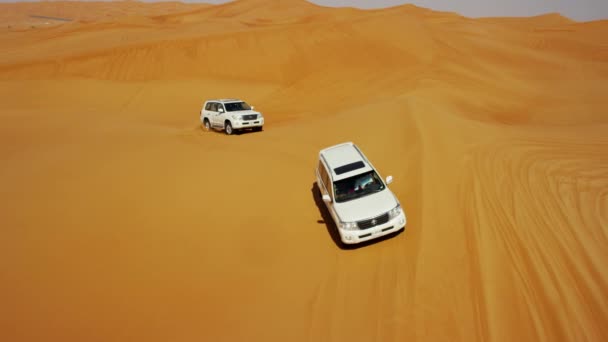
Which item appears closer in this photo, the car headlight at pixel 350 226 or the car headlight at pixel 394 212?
the car headlight at pixel 350 226

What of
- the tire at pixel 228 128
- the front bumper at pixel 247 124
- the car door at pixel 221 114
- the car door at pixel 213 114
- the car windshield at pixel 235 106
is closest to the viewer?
the front bumper at pixel 247 124

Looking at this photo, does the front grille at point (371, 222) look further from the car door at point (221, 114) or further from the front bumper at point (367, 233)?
the car door at point (221, 114)

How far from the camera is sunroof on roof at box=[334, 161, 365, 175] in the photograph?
28.1 feet

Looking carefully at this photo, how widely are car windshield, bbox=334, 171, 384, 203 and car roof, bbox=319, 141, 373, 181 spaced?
4.6 inches

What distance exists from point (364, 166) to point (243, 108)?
10.7 meters

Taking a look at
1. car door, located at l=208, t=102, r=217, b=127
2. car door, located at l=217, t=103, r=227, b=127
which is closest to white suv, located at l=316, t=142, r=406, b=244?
car door, located at l=217, t=103, r=227, b=127

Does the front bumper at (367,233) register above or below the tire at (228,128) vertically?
above

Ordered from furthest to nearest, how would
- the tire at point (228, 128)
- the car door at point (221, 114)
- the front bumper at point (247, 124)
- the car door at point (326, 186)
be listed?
the car door at point (221, 114), the tire at point (228, 128), the front bumper at point (247, 124), the car door at point (326, 186)

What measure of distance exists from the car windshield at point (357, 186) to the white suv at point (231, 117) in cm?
941

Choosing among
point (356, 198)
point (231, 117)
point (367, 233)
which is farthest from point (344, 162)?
point (231, 117)

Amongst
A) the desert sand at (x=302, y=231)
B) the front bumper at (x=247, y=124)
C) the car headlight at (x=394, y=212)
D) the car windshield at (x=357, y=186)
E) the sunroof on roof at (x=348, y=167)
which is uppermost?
the sunroof on roof at (x=348, y=167)

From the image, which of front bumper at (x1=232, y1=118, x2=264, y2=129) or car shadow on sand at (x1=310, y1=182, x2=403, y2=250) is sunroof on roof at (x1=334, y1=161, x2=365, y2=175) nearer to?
car shadow on sand at (x1=310, y1=182, x2=403, y2=250)

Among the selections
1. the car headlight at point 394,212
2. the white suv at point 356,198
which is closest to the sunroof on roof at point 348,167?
the white suv at point 356,198

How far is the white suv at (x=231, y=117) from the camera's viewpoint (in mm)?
16766
